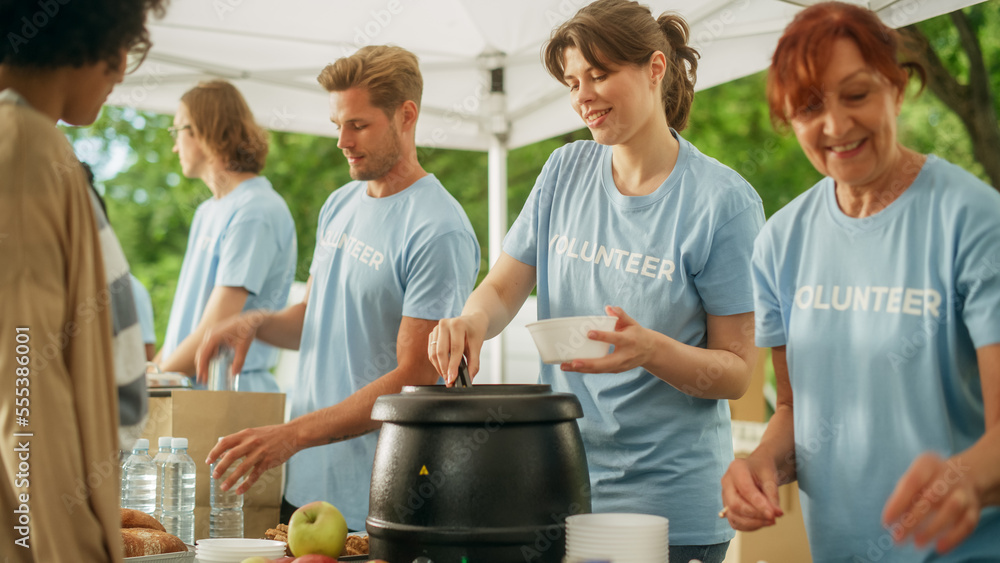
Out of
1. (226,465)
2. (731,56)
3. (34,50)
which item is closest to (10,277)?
(34,50)

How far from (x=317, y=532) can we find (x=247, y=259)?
5.16ft

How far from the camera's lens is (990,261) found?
1.31 metres

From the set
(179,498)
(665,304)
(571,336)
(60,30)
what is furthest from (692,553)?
(60,30)

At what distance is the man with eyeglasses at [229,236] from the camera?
3.07 metres

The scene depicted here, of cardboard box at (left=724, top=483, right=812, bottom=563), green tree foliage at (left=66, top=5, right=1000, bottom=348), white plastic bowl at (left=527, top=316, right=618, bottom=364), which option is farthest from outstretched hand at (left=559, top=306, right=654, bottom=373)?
green tree foliage at (left=66, top=5, right=1000, bottom=348)

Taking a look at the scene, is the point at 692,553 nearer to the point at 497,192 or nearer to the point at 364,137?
the point at 364,137

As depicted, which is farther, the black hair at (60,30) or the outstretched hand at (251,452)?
the outstretched hand at (251,452)

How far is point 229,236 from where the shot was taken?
10.2 ft

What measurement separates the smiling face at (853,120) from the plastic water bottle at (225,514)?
1.72m

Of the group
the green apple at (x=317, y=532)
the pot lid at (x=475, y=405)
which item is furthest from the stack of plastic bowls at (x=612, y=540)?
the green apple at (x=317, y=532)

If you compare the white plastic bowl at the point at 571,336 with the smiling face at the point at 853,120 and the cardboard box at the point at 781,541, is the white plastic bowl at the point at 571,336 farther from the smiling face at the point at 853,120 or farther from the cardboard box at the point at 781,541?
the cardboard box at the point at 781,541

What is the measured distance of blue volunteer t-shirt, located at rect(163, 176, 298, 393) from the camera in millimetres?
3082

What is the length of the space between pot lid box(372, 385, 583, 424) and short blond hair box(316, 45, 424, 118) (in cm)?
135

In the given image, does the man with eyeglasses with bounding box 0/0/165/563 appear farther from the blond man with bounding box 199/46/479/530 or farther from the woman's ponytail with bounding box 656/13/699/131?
the woman's ponytail with bounding box 656/13/699/131
